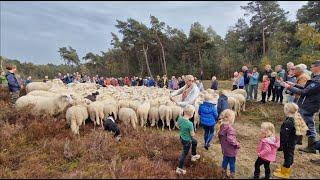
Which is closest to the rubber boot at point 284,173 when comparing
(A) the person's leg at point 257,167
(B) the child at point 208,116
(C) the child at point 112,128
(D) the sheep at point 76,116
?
(A) the person's leg at point 257,167

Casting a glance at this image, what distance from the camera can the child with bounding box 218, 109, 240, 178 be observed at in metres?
7.87

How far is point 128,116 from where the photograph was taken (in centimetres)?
1318

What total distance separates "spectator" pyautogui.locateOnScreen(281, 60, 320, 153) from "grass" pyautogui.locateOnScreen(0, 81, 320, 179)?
68 cm

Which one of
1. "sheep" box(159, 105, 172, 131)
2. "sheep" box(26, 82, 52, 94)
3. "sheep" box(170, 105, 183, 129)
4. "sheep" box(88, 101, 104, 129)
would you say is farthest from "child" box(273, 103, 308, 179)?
"sheep" box(26, 82, 52, 94)

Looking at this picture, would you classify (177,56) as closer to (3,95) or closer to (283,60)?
(283,60)

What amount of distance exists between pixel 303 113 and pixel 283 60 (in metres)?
33.8

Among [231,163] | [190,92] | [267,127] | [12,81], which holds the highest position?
[12,81]

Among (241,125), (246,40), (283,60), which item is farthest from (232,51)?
(241,125)

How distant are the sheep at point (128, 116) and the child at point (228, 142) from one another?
5562mm

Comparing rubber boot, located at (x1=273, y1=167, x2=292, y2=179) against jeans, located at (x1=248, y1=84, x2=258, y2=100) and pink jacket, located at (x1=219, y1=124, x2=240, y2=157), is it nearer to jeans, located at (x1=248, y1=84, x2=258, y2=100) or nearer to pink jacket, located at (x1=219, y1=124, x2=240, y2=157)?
pink jacket, located at (x1=219, y1=124, x2=240, y2=157)

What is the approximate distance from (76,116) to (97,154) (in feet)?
11.0

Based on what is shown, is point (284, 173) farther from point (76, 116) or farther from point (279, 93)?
point (279, 93)

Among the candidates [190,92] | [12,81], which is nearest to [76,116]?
[190,92]

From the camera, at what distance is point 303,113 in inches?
388
